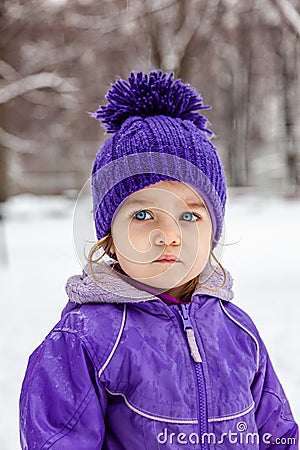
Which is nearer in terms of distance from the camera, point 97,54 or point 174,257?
point 174,257

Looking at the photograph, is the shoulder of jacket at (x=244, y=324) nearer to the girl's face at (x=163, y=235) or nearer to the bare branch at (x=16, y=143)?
the girl's face at (x=163, y=235)

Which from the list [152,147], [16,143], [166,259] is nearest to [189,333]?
[166,259]

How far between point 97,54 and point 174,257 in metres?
9.20

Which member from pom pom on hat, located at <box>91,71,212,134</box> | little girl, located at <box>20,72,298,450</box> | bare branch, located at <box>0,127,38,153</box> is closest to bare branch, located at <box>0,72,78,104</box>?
bare branch, located at <box>0,127,38,153</box>

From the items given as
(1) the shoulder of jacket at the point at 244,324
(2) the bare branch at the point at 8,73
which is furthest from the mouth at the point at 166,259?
(2) the bare branch at the point at 8,73

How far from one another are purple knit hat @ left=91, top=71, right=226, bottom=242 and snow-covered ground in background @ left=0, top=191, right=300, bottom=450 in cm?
30

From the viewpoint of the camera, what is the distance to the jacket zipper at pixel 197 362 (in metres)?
1.30

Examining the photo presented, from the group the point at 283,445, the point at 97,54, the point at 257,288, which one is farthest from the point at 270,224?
the point at 283,445

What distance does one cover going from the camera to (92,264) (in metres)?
1.43

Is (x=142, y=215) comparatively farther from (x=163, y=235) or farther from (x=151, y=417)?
(x=151, y=417)

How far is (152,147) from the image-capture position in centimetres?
140

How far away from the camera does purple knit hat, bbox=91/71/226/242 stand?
4.52ft

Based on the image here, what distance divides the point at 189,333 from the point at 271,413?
0.30 m

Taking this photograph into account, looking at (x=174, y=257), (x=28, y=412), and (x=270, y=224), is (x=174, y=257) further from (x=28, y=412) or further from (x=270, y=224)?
(x=270, y=224)
